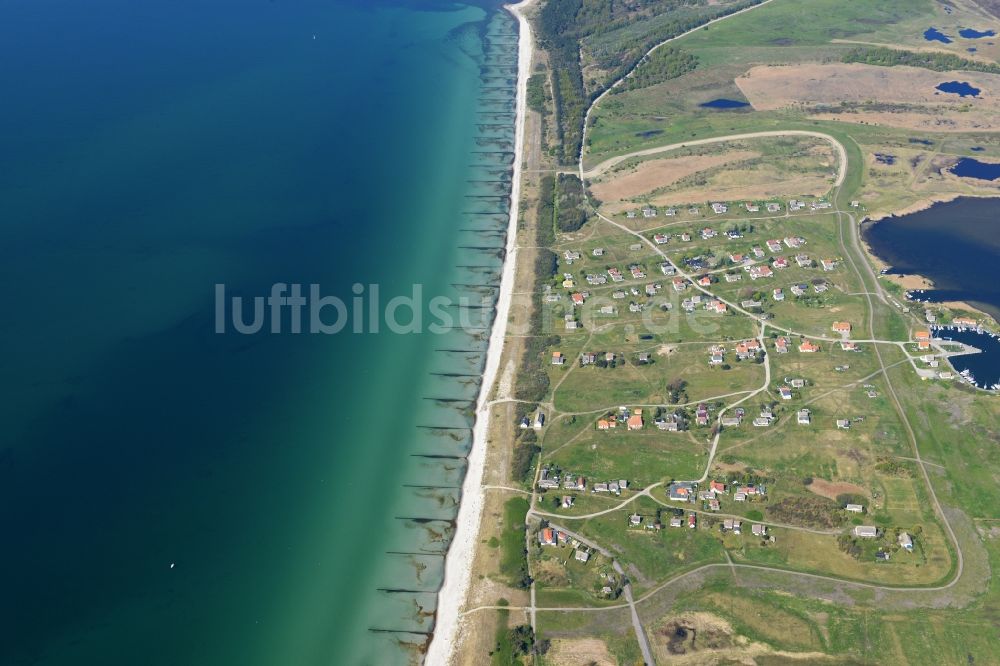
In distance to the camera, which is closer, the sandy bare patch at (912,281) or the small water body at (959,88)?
the sandy bare patch at (912,281)

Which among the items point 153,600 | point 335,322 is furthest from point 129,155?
point 153,600

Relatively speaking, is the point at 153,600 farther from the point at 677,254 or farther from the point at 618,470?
the point at 677,254

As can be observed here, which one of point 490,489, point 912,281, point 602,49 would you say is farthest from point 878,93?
point 490,489

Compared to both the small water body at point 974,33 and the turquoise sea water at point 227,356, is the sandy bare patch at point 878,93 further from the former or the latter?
the turquoise sea water at point 227,356

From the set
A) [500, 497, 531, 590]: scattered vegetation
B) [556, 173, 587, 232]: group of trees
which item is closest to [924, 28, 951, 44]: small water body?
[556, 173, 587, 232]: group of trees

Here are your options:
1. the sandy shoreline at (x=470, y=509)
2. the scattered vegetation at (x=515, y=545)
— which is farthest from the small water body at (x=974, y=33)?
the scattered vegetation at (x=515, y=545)
